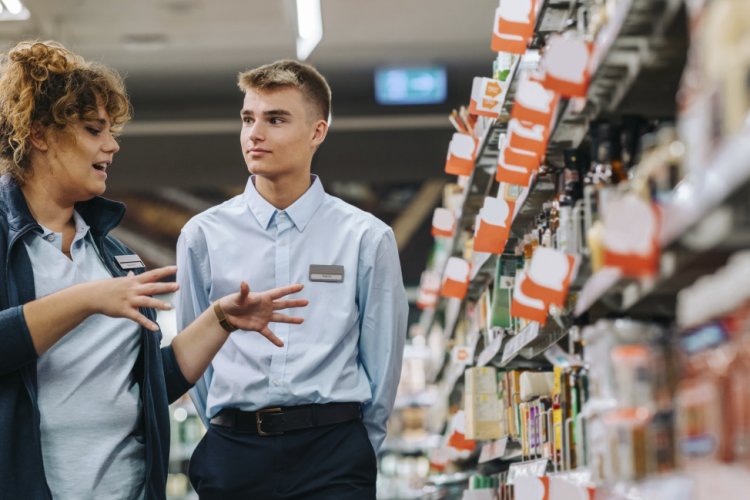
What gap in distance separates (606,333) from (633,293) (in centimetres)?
16

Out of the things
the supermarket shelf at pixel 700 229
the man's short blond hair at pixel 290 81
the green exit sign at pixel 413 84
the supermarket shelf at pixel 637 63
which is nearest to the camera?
the supermarket shelf at pixel 700 229

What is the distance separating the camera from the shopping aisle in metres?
1.64

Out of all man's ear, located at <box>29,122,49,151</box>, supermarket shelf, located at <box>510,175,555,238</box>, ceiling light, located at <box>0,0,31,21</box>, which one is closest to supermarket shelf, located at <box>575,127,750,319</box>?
supermarket shelf, located at <box>510,175,555,238</box>

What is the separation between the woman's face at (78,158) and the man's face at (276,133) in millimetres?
694

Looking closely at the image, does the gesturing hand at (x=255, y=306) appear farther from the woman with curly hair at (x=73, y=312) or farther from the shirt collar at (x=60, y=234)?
the shirt collar at (x=60, y=234)

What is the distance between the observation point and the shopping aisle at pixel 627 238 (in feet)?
5.39

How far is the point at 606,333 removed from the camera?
2.07 metres

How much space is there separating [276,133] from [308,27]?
4.70 m

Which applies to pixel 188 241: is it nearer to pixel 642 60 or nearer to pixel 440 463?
pixel 642 60

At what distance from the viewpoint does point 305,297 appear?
11.4 ft

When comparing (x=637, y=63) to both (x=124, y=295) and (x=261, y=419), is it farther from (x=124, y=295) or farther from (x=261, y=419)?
(x=261, y=419)

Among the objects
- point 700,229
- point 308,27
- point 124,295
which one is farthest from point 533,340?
point 308,27

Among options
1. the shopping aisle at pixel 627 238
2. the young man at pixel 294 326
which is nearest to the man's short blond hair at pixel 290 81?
the young man at pixel 294 326

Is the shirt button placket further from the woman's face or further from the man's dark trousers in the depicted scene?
the woman's face
